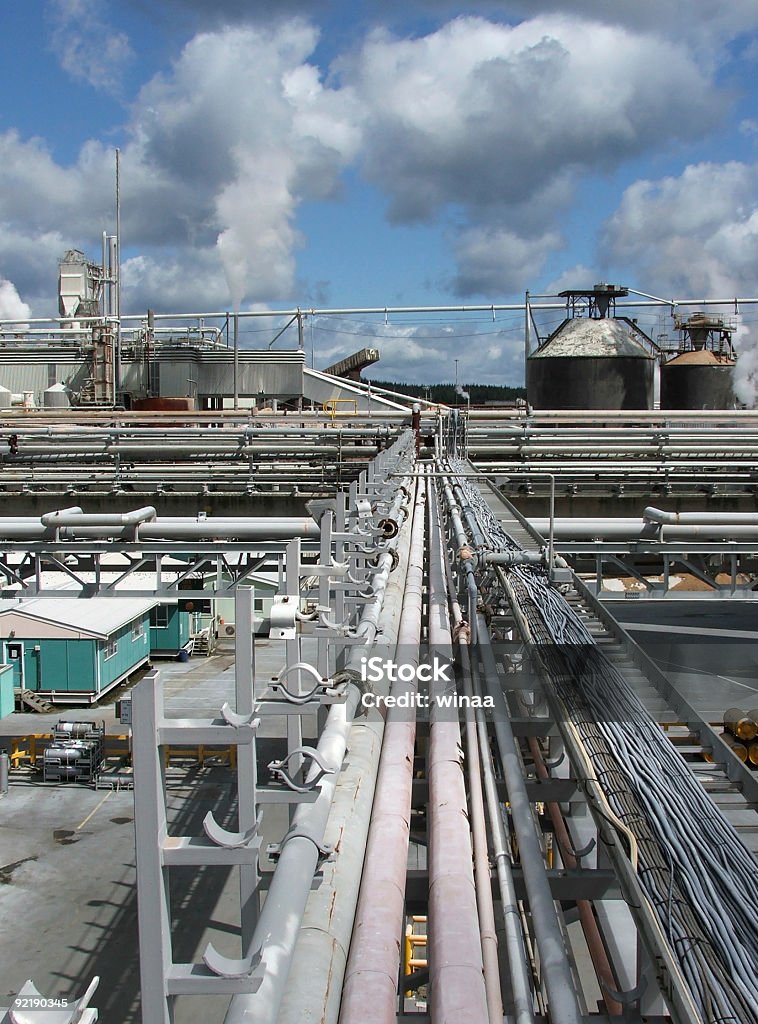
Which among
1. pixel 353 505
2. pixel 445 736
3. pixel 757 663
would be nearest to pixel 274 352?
pixel 757 663

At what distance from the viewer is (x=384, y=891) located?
2.08 meters

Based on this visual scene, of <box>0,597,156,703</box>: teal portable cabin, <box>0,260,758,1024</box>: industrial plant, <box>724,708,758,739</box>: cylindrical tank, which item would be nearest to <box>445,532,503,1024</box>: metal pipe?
<box>0,260,758,1024</box>: industrial plant

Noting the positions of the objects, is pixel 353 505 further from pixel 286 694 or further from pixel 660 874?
pixel 660 874

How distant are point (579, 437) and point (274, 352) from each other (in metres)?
19.0

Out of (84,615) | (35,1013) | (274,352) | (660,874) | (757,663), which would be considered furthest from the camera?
(274,352)

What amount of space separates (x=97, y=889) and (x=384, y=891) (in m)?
9.34

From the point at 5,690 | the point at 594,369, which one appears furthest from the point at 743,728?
the point at 594,369

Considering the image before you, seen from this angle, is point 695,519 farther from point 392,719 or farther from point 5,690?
point 5,690

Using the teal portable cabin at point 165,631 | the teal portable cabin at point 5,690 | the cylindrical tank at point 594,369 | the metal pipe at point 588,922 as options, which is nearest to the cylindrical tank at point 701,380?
the cylindrical tank at point 594,369

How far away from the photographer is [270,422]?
20422mm

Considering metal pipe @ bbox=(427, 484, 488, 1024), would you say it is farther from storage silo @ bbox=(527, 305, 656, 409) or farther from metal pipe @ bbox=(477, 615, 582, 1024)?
storage silo @ bbox=(527, 305, 656, 409)

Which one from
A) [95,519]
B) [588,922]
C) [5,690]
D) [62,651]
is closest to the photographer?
[588,922]

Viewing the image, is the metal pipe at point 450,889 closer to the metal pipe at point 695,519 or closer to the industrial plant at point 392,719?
the industrial plant at point 392,719

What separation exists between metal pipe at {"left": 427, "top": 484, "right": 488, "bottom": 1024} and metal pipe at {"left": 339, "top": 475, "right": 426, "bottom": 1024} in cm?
8
